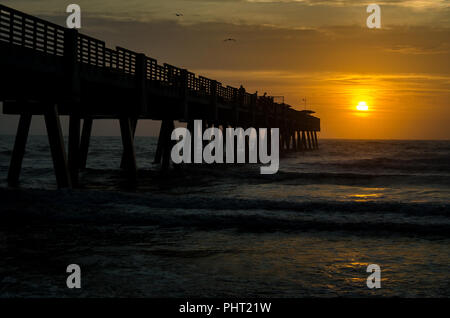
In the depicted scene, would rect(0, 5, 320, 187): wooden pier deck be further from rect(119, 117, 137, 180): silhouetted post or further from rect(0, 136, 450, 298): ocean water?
rect(0, 136, 450, 298): ocean water

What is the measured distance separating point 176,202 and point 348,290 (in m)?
9.59

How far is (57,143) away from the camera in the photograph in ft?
49.6

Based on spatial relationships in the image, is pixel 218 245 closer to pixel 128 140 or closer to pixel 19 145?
pixel 128 140

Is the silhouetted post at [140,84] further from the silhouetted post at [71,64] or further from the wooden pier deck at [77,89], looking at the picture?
the silhouetted post at [71,64]

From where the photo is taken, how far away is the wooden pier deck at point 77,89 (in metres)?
13.2

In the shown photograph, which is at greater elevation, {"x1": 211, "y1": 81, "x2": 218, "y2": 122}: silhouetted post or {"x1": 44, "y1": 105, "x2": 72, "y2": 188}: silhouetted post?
{"x1": 211, "y1": 81, "x2": 218, "y2": 122}: silhouetted post

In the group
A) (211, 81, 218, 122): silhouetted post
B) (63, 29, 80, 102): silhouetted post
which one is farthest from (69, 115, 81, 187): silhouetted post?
(211, 81, 218, 122): silhouetted post

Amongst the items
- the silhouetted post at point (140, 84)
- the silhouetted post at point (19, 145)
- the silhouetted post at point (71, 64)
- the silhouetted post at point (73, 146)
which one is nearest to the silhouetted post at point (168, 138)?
the silhouetted post at point (140, 84)

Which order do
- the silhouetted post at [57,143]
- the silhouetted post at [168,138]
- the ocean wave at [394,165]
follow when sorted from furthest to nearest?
1. the ocean wave at [394,165]
2. the silhouetted post at [168,138]
3. the silhouetted post at [57,143]

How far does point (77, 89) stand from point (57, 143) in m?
1.79

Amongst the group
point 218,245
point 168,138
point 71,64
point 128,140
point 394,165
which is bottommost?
point 218,245

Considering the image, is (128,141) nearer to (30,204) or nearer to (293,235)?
(30,204)

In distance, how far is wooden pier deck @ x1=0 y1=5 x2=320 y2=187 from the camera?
13216 millimetres

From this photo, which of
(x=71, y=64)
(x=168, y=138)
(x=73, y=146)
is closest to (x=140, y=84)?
(x=73, y=146)
